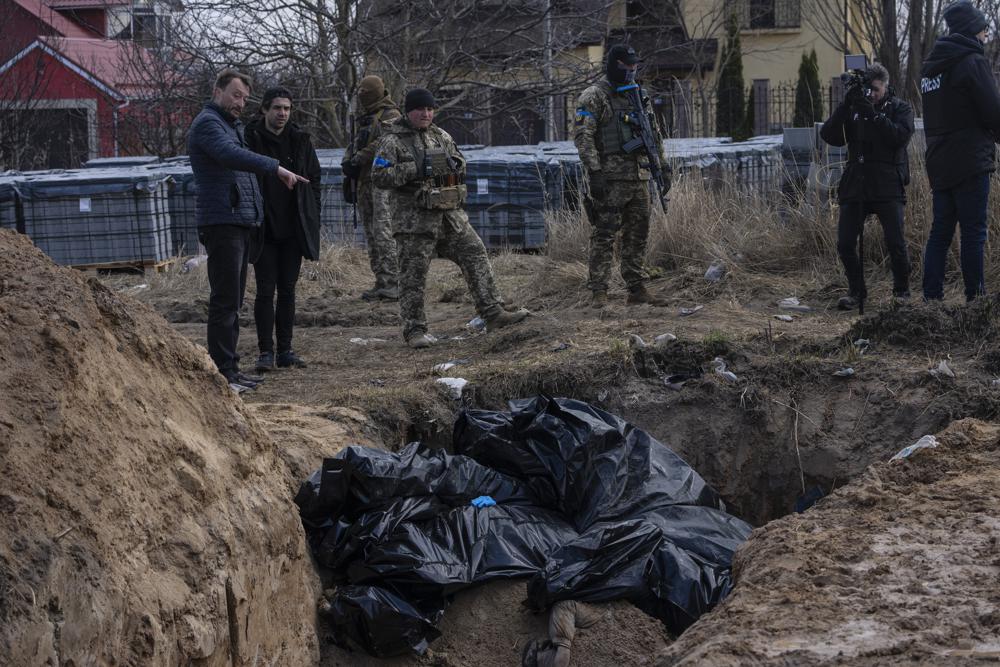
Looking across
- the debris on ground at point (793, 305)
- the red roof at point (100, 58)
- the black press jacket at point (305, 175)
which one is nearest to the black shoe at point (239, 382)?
the black press jacket at point (305, 175)

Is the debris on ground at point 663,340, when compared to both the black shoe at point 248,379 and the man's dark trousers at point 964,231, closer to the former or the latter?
the man's dark trousers at point 964,231

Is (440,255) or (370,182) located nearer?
(440,255)

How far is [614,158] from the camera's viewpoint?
7691 millimetres

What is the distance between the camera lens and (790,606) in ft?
9.25

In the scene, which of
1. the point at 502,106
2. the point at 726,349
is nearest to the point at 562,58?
the point at 502,106

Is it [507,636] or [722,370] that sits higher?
[722,370]

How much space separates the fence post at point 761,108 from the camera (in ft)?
77.8

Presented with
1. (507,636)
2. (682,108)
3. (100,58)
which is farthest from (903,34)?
(100,58)

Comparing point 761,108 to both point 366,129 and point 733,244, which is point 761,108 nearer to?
point 733,244

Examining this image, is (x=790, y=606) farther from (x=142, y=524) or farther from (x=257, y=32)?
(x=257, y=32)

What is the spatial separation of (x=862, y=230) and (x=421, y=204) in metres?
3.00

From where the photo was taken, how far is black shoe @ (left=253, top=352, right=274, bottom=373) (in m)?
6.86

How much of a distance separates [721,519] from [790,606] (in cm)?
191

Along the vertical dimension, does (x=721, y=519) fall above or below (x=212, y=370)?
below
